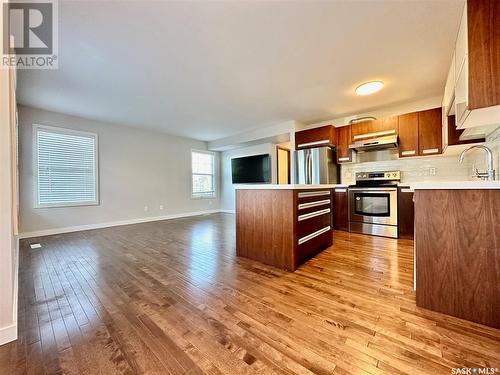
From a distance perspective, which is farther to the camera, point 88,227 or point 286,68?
point 88,227

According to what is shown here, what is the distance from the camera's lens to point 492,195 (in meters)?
1.28

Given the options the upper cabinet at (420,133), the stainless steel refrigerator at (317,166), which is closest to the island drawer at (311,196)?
the stainless steel refrigerator at (317,166)

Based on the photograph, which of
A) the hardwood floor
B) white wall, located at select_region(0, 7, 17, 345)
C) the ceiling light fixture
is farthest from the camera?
the ceiling light fixture

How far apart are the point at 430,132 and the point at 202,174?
6.03 m

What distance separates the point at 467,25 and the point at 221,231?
4084 mm

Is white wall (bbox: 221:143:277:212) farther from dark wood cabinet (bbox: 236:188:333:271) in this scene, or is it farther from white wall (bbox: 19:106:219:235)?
dark wood cabinet (bbox: 236:188:333:271)

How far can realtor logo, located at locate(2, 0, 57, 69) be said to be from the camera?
1.81 meters

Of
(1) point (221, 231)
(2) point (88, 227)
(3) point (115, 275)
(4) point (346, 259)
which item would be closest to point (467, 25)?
(4) point (346, 259)

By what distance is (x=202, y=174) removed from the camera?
23.9 ft

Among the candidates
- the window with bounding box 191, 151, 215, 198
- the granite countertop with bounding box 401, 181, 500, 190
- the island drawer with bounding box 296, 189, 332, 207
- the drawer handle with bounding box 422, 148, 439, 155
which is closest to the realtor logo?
the island drawer with bounding box 296, 189, 332, 207

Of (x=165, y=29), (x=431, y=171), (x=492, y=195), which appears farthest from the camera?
(x=431, y=171)

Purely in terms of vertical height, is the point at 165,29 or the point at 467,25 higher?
the point at 165,29

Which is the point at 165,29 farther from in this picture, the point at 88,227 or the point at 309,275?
the point at 88,227

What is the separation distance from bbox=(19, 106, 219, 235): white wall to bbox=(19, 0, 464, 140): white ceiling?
69 cm
